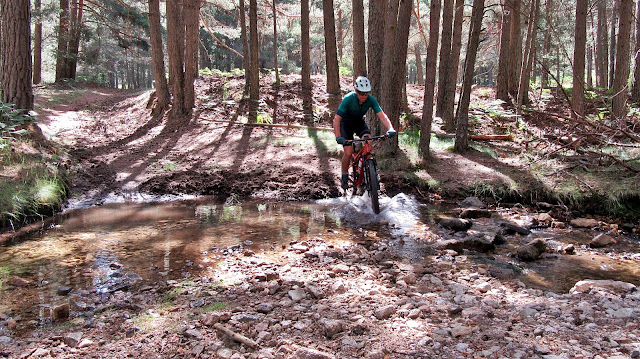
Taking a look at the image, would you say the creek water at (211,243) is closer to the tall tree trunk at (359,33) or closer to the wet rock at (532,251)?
the wet rock at (532,251)

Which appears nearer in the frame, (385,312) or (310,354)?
(310,354)

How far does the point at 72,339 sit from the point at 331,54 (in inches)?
609

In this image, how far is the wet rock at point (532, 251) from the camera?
5300 millimetres

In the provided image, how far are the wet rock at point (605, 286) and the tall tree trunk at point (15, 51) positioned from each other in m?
12.1

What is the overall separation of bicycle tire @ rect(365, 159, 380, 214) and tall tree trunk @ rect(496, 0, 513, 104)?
12729mm

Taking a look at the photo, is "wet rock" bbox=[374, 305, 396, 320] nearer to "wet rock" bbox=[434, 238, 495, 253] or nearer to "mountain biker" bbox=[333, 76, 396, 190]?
"wet rock" bbox=[434, 238, 495, 253]

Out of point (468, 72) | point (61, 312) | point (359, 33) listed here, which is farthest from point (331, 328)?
point (359, 33)

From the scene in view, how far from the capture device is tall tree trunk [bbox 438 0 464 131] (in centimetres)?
1412

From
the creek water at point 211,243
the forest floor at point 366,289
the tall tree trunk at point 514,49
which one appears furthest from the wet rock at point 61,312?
the tall tree trunk at point 514,49

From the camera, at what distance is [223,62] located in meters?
48.6

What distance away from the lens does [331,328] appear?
3.37 metres

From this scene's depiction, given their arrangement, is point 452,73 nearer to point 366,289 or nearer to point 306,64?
point 306,64

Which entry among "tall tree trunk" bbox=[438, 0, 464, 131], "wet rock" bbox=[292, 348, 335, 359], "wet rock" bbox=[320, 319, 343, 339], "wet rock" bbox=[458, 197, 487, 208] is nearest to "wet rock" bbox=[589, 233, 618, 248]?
"wet rock" bbox=[458, 197, 487, 208]

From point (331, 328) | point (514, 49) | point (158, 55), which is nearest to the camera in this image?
point (331, 328)
